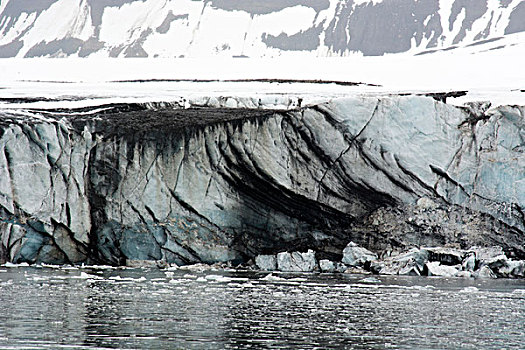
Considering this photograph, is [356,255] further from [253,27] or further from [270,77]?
[253,27]

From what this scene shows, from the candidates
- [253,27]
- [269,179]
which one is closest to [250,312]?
[269,179]

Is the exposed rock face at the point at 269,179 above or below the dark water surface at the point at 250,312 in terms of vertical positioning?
above

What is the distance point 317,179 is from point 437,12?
17961 mm

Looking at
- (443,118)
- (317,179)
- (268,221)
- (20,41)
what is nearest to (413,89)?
(443,118)

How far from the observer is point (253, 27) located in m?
30.5

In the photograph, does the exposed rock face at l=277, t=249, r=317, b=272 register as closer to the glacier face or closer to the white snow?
the white snow

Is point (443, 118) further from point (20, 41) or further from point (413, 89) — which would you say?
point (20, 41)

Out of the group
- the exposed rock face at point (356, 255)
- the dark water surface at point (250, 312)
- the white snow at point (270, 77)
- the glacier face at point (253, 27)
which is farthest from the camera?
the glacier face at point (253, 27)

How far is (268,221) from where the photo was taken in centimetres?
1372

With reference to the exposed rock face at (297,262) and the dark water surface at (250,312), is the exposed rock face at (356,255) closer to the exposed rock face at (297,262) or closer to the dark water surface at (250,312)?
the exposed rock face at (297,262)

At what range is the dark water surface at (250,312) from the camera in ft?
19.1

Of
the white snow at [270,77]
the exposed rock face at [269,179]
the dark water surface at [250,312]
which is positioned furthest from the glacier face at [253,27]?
the dark water surface at [250,312]

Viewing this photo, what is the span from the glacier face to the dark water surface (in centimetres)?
1897

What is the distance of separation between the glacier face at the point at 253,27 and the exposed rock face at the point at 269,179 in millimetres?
14109
